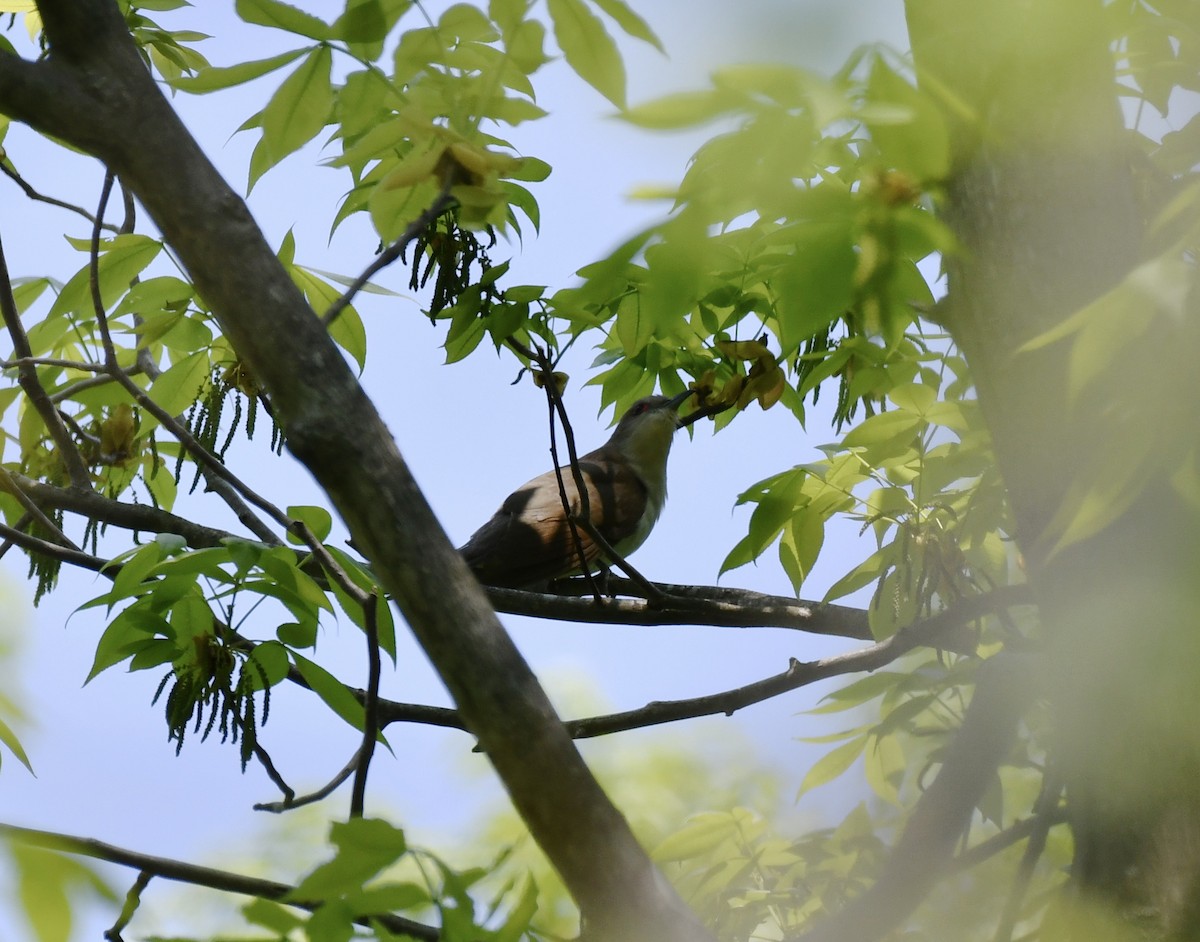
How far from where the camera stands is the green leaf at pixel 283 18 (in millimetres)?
1695

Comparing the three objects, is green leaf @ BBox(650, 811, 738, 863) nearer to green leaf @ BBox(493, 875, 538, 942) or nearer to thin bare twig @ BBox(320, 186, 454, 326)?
green leaf @ BBox(493, 875, 538, 942)

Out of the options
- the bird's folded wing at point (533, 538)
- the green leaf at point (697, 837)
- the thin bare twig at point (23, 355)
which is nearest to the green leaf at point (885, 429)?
the green leaf at point (697, 837)

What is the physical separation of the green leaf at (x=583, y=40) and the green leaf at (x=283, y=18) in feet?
1.38

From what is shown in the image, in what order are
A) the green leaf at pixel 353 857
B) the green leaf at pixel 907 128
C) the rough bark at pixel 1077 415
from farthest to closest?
the rough bark at pixel 1077 415
the green leaf at pixel 353 857
the green leaf at pixel 907 128

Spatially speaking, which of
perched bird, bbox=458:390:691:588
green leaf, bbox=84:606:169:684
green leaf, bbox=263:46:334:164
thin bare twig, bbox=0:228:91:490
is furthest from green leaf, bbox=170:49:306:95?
perched bird, bbox=458:390:691:588

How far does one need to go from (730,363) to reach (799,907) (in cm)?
Result: 140

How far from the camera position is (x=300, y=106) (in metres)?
1.78

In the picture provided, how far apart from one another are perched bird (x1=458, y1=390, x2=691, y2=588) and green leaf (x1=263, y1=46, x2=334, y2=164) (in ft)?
6.12

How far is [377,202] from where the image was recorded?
1761mm

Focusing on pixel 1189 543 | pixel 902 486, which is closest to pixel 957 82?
pixel 1189 543

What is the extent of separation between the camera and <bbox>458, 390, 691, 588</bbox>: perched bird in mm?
4918

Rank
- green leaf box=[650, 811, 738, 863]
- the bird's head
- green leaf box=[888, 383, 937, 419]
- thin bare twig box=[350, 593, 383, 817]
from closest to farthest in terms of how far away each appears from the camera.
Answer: thin bare twig box=[350, 593, 383, 817] → green leaf box=[888, 383, 937, 419] → green leaf box=[650, 811, 738, 863] → the bird's head

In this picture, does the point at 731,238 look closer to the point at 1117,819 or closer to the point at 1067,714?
the point at 1067,714

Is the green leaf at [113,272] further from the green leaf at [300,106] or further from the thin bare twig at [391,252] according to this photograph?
the thin bare twig at [391,252]
